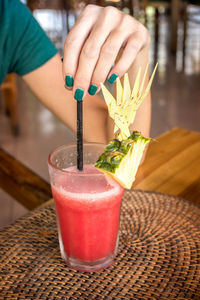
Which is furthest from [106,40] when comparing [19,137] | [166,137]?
[19,137]

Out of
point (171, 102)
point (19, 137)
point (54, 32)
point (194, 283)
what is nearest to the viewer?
point (194, 283)

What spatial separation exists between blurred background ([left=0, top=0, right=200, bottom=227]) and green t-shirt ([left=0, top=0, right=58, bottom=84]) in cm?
48

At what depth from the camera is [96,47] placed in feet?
1.85

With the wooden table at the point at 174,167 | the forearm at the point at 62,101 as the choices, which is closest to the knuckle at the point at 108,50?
the wooden table at the point at 174,167

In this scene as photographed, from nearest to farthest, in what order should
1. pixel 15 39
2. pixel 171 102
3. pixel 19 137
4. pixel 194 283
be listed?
1. pixel 194 283
2. pixel 15 39
3. pixel 19 137
4. pixel 171 102

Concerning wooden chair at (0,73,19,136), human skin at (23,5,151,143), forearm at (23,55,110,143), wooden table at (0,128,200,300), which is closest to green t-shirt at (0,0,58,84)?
forearm at (23,55,110,143)

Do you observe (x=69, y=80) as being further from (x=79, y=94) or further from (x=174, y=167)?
(x=174, y=167)

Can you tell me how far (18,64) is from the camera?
40.8 inches

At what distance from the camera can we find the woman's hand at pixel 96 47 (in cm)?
54

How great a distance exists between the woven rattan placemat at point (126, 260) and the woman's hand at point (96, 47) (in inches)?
9.6

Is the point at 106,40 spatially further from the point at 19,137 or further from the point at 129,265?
the point at 19,137

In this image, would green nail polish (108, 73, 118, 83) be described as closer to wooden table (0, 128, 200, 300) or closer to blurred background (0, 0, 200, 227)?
wooden table (0, 128, 200, 300)

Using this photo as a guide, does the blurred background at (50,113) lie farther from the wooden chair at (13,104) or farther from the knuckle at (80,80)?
the knuckle at (80,80)

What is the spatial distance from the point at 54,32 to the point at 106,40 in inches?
135
